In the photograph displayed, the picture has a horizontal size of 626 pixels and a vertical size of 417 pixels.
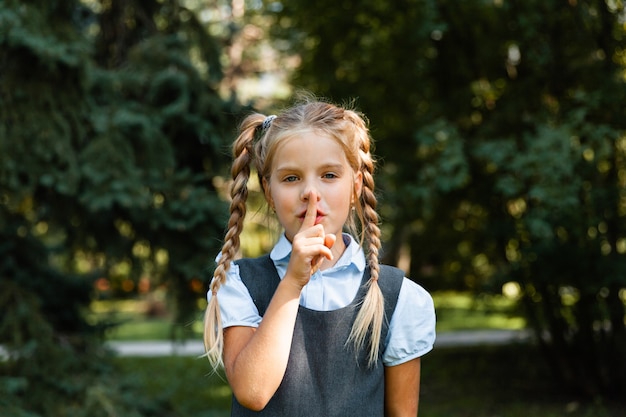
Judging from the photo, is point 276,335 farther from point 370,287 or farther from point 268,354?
point 370,287

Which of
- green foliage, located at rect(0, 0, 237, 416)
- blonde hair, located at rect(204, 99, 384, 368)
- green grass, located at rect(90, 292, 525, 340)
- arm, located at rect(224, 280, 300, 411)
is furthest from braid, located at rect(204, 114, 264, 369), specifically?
green grass, located at rect(90, 292, 525, 340)

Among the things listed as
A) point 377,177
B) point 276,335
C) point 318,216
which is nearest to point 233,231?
point 318,216

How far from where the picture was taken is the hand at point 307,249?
1685 millimetres

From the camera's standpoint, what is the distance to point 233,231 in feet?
6.37

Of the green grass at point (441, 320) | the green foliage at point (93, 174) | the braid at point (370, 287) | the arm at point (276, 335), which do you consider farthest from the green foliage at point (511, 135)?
the arm at point (276, 335)

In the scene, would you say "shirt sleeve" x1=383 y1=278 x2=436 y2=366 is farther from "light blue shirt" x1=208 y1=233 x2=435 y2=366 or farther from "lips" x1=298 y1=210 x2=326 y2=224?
"lips" x1=298 y1=210 x2=326 y2=224

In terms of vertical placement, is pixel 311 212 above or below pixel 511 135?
above

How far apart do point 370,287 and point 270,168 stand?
371 millimetres

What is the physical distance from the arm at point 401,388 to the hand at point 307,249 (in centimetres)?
36

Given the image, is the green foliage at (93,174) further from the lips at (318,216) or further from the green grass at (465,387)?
the lips at (318,216)

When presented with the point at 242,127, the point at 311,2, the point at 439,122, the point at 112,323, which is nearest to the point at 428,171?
the point at 439,122

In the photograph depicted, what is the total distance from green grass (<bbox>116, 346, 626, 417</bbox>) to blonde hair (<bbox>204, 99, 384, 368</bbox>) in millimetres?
3390

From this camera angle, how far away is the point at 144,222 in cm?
488

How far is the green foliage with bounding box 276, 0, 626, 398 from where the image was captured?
17.7 ft
